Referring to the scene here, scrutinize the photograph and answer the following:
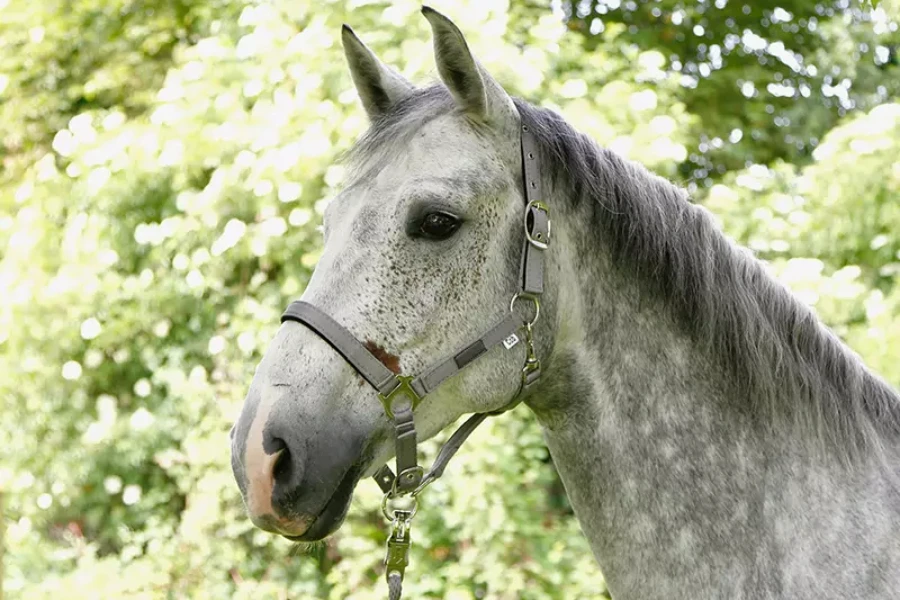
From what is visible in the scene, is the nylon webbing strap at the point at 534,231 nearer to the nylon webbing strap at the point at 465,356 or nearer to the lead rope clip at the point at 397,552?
the nylon webbing strap at the point at 465,356

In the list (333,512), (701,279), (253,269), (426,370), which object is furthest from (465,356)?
(253,269)

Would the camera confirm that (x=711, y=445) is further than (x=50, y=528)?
No

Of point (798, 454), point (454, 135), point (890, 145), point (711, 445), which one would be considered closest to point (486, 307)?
point (454, 135)

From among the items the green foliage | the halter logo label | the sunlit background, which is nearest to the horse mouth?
the halter logo label

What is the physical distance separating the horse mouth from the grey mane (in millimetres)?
627

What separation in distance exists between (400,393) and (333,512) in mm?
251

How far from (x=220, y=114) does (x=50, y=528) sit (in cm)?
273

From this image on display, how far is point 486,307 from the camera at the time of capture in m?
1.72

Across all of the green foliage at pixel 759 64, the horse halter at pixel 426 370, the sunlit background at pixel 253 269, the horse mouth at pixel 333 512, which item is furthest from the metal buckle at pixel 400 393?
the green foliage at pixel 759 64

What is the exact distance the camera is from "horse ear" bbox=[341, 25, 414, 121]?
1878mm

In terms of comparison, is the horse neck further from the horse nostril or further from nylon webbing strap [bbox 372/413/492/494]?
the horse nostril

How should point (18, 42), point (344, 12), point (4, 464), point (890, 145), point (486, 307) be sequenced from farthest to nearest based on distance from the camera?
point (18, 42) → point (4, 464) → point (344, 12) → point (890, 145) → point (486, 307)

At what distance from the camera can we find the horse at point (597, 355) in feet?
5.45

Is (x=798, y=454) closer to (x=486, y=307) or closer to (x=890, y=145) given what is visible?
(x=486, y=307)
